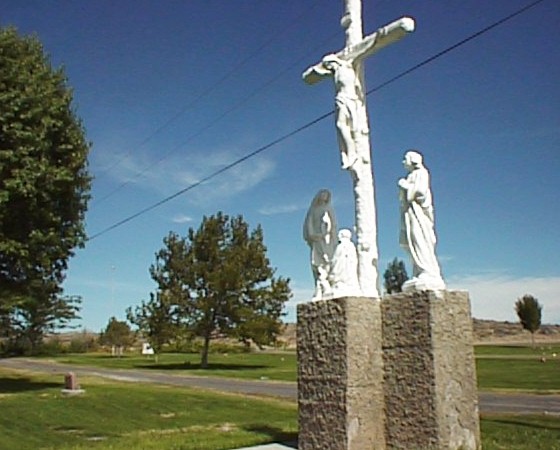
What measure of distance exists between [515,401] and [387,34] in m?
12.8

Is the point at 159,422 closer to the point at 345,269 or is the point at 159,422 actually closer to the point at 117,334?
the point at 345,269

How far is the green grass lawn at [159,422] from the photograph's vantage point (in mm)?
10406

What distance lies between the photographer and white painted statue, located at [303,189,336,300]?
31.8ft

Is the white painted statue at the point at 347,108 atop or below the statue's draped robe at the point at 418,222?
atop

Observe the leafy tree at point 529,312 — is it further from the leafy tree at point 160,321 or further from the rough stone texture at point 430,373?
the rough stone texture at point 430,373

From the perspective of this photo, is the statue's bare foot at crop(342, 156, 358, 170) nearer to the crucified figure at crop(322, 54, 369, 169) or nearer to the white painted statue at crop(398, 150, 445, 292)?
the crucified figure at crop(322, 54, 369, 169)

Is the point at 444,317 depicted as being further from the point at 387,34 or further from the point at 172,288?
the point at 172,288

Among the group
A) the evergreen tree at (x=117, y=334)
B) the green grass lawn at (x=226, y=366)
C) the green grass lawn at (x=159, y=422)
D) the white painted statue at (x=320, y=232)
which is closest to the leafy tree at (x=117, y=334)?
the evergreen tree at (x=117, y=334)

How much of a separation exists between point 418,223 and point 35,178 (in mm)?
14601

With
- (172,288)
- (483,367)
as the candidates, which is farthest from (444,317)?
(172,288)

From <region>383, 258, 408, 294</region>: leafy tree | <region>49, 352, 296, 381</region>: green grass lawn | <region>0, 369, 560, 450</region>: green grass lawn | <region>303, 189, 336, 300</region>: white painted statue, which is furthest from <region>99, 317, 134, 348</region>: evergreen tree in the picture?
<region>303, 189, 336, 300</region>: white painted statue

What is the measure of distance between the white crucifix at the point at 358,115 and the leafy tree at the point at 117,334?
213 ft

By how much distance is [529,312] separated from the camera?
54312mm

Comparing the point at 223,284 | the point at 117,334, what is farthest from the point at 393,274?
the point at 117,334
